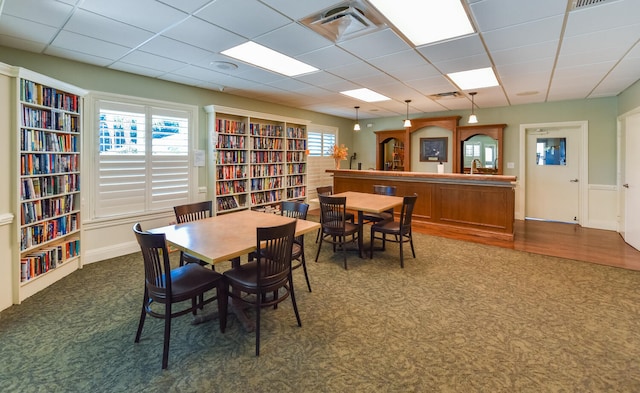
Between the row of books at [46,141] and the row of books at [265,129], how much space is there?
2798mm

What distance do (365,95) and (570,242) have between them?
168 inches

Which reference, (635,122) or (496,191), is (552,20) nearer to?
(496,191)

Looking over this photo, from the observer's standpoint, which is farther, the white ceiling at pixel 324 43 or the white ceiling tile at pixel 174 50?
the white ceiling tile at pixel 174 50

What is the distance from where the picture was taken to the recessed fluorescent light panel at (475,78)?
427cm

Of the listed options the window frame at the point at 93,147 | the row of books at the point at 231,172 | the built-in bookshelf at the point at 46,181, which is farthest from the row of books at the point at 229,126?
the built-in bookshelf at the point at 46,181

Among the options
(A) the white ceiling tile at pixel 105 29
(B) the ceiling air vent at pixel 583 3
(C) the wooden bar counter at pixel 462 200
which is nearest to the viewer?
(B) the ceiling air vent at pixel 583 3

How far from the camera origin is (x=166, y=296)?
2033mm

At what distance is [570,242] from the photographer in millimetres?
4922

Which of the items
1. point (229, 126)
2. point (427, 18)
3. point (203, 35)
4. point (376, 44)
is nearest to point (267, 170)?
point (229, 126)

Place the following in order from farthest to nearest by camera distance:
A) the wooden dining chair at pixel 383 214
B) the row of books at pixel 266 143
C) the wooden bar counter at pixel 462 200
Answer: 1. the row of books at pixel 266 143
2. the wooden bar counter at pixel 462 200
3. the wooden dining chair at pixel 383 214

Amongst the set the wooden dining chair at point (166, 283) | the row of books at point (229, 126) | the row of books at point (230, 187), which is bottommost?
the wooden dining chair at point (166, 283)

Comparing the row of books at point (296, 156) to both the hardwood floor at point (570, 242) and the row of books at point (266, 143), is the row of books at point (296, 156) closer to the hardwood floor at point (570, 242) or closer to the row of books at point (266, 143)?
the row of books at point (266, 143)

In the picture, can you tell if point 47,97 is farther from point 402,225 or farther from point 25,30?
point 402,225

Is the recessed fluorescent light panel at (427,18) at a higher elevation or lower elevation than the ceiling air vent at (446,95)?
lower
